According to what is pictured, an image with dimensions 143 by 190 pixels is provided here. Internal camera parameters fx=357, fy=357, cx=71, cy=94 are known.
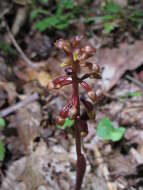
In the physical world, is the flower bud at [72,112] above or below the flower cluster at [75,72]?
below

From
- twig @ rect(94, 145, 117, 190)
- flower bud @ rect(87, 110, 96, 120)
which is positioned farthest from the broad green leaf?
flower bud @ rect(87, 110, 96, 120)

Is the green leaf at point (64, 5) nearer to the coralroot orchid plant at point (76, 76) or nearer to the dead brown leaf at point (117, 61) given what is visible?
the dead brown leaf at point (117, 61)

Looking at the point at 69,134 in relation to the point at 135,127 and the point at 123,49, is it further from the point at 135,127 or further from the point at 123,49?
the point at 123,49

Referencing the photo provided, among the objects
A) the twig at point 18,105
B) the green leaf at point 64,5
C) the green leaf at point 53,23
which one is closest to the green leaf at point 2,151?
the twig at point 18,105

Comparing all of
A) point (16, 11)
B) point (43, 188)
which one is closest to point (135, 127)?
point (43, 188)

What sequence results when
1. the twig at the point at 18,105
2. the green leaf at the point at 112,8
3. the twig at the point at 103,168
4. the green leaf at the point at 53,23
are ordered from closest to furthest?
1. the twig at the point at 103,168
2. the twig at the point at 18,105
3. the green leaf at the point at 53,23
4. the green leaf at the point at 112,8

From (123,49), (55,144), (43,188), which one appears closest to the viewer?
(43,188)

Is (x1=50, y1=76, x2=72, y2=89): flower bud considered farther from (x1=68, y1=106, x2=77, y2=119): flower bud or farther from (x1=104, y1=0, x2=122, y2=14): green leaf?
(x1=104, y1=0, x2=122, y2=14): green leaf

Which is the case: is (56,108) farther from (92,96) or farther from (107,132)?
(92,96)

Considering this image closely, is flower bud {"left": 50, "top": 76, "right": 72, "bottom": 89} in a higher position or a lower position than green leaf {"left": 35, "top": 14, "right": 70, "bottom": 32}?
lower
